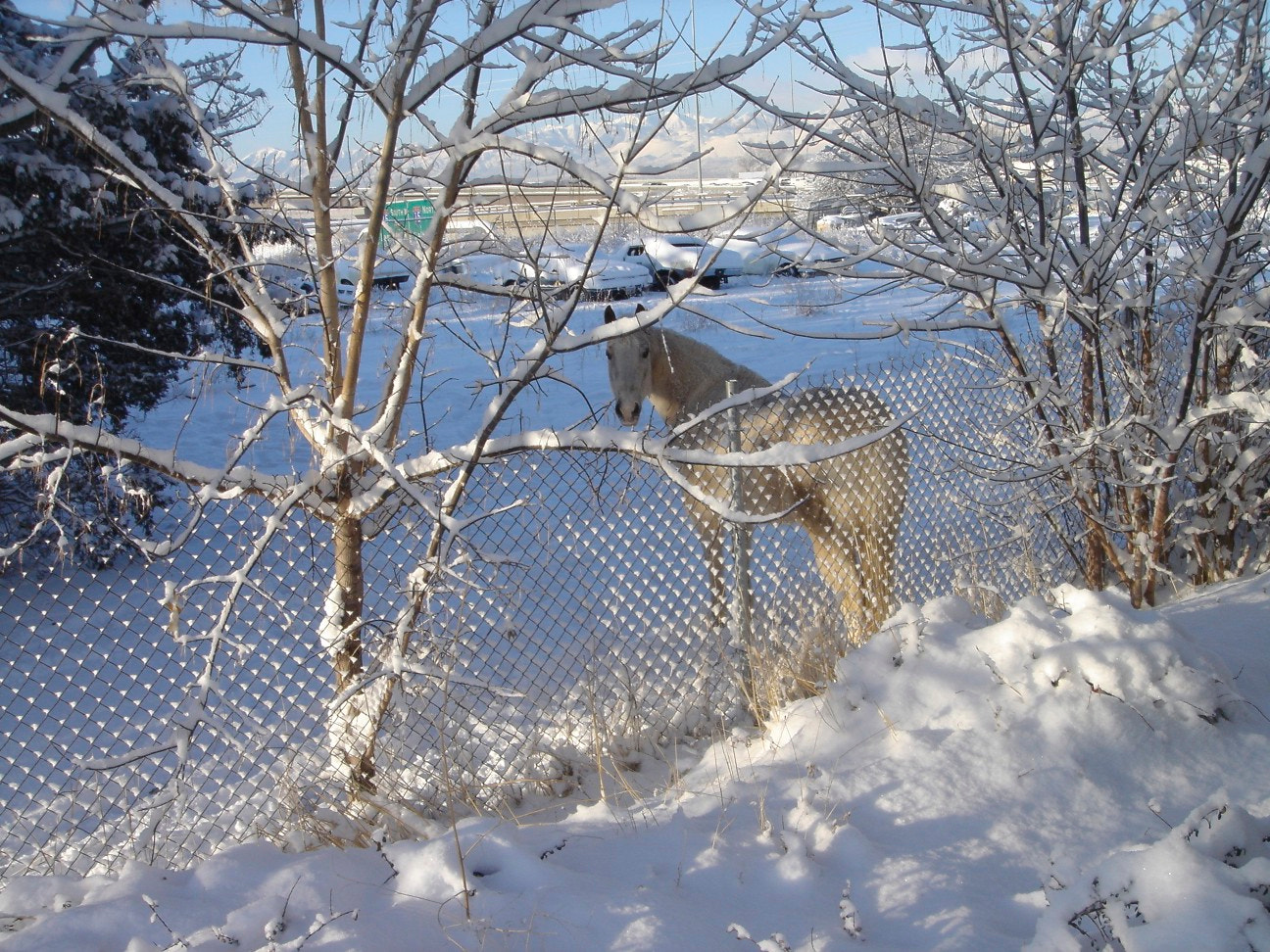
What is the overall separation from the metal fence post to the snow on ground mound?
1.45 feet

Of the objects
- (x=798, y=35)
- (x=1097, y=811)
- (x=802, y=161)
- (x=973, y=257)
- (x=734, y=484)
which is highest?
(x=798, y=35)

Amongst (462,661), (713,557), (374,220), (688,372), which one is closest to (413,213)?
(374,220)

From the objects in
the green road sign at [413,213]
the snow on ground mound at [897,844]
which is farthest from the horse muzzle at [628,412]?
the snow on ground mound at [897,844]

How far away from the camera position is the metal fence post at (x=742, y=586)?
4230 mm

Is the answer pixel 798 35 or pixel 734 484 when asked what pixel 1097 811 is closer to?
pixel 734 484

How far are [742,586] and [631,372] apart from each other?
2.09m

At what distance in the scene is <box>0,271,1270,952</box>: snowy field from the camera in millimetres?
2264

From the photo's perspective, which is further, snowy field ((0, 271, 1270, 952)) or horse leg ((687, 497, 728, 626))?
horse leg ((687, 497, 728, 626))

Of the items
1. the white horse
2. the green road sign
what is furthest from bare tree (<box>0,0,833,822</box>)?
the white horse

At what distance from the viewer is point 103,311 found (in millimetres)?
7020

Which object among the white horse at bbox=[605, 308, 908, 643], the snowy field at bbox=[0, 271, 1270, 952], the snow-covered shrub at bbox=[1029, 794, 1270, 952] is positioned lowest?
the snowy field at bbox=[0, 271, 1270, 952]

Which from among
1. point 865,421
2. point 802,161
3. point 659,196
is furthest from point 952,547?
point 659,196

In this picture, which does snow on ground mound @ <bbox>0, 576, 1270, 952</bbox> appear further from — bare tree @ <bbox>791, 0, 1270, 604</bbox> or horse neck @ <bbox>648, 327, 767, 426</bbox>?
horse neck @ <bbox>648, 327, 767, 426</bbox>

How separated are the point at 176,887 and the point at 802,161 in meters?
3.61
